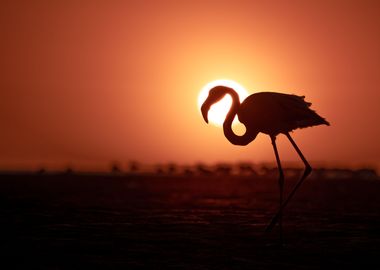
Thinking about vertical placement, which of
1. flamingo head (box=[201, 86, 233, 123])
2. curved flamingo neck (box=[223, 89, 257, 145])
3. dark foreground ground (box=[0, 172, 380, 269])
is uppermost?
flamingo head (box=[201, 86, 233, 123])

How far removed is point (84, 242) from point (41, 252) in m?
1.38

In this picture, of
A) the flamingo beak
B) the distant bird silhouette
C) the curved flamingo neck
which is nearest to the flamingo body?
the distant bird silhouette

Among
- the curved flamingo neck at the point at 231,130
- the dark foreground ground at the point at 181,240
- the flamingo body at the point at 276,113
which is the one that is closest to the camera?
the dark foreground ground at the point at 181,240

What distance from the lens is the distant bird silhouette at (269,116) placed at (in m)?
14.4

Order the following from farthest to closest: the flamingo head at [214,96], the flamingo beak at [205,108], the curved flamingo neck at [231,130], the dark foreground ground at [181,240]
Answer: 1. the curved flamingo neck at [231,130]
2. the flamingo head at [214,96]
3. the flamingo beak at [205,108]
4. the dark foreground ground at [181,240]

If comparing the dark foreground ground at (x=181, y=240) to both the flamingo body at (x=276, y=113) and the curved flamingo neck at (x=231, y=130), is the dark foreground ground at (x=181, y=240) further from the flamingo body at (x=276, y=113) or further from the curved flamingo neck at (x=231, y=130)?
the flamingo body at (x=276, y=113)

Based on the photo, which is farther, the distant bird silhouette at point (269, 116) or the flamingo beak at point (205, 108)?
the flamingo beak at point (205, 108)

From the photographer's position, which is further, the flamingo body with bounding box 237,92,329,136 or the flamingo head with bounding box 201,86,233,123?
the flamingo head with bounding box 201,86,233,123

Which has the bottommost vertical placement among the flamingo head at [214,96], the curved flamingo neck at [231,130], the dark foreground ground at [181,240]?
the dark foreground ground at [181,240]

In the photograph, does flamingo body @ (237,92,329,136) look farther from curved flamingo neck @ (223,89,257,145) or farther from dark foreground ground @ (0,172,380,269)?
dark foreground ground @ (0,172,380,269)

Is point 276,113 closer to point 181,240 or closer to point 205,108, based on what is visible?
point 205,108

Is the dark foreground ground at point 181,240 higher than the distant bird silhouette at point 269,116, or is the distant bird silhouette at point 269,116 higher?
the distant bird silhouette at point 269,116

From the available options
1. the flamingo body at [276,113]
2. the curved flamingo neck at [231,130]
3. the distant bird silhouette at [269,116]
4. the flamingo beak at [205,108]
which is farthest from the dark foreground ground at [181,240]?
the flamingo beak at [205,108]

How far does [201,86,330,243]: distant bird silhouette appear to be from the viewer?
14406 mm
